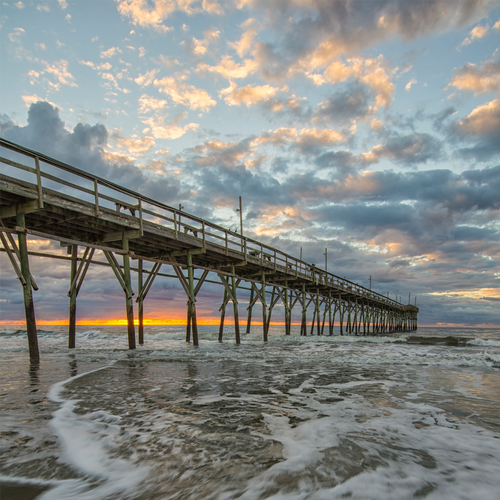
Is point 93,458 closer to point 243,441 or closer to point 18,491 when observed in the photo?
point 18,491

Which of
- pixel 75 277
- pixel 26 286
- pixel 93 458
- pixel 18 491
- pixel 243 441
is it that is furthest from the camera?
pixel 75 277

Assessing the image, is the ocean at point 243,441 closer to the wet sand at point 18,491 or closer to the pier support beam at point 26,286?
the wet sand at point 18,491

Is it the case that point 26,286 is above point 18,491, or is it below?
above

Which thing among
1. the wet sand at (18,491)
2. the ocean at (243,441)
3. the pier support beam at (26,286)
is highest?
the pier support beam at (26,286)

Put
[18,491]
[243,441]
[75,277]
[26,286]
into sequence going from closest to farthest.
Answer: [18,491], [243,441], [26,286], [75,277]

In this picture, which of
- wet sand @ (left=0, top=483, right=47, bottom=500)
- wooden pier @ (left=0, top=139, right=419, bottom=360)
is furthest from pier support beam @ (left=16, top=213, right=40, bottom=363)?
wet sand @ (left=0, top=483, right=47, bottom=500)

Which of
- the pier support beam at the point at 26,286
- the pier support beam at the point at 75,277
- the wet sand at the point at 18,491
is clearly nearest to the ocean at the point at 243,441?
the wet sand at the point at 18,491

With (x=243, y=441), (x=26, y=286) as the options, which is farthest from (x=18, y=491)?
(x=26, y=286)

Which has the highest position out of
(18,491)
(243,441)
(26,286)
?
(26,286)

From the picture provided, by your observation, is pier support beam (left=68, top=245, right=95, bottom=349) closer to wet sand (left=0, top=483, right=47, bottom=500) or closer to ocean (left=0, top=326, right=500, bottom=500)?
ocean (left=0, top=326, right=500, bottom=500)

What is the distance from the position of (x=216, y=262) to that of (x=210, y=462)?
18084 millimetres

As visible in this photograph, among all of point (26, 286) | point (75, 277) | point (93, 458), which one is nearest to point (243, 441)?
point (93, 458)

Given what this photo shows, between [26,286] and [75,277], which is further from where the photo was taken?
[75,277]

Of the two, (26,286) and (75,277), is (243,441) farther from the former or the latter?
(75,277)
